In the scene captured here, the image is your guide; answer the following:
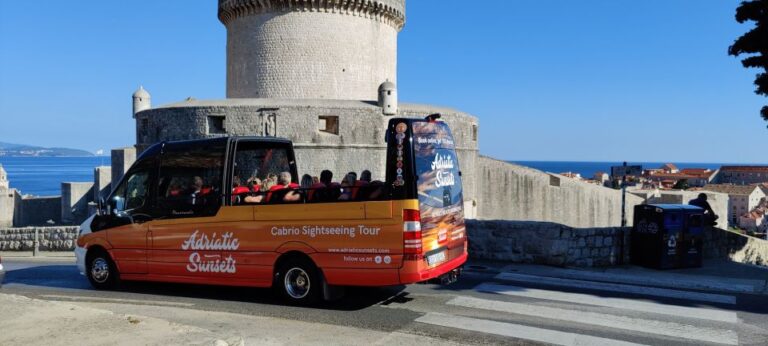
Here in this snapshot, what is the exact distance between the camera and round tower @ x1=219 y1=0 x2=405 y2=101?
23.5m

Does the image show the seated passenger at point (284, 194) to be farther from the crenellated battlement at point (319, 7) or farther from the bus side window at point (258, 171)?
the crenellated battlement at point (319, 7)

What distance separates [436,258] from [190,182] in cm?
377

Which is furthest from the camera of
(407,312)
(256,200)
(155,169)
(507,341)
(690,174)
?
(690,174)

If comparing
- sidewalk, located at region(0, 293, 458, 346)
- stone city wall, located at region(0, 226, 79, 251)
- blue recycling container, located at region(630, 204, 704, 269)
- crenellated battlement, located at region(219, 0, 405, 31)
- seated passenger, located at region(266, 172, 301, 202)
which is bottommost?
stone city wall, located at region(0, 226, 79, 251)

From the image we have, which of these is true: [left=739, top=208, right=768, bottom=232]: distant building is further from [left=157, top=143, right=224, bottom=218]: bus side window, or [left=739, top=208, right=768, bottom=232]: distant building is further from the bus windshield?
[left=157, top=143, right=224, bottom=218]: bus side window

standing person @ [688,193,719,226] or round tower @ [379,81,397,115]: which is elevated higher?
round tower @ [379,81,397,115]

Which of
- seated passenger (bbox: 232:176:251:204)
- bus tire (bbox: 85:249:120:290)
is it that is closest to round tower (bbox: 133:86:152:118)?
bus tire (bbox: 85:249:120:290)

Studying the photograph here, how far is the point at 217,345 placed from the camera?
505cm

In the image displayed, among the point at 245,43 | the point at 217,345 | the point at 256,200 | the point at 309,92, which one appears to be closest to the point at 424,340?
the point at 217,345

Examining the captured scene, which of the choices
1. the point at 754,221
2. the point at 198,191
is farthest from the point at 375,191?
the point at 754,221

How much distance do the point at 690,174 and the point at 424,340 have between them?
454 ft

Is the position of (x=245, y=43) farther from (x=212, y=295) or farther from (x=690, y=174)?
(x=690, y=174)

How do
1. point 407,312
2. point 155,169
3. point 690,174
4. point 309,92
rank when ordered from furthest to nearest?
point 690,174, point 309,92, point 155,169, point 407,312

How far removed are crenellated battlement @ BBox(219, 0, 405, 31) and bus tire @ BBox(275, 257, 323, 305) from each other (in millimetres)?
17696
